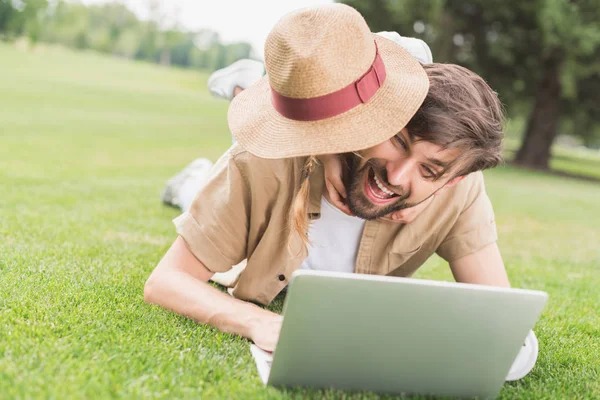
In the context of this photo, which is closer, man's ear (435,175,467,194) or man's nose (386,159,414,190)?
man's nose (386,159,414,190)

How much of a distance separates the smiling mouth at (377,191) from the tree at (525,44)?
13661mm

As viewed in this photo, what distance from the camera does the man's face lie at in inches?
77.4

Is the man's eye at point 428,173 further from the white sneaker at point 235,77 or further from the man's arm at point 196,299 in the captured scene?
the white sneaker at point 235,77

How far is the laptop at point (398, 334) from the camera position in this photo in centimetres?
147

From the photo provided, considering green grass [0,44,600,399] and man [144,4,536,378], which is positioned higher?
man [144,4,536,378]

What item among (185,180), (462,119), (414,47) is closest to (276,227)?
(462,119)

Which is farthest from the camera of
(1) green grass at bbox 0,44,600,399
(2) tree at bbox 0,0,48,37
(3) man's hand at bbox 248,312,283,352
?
(2) tree at bbox 0,0,48,37

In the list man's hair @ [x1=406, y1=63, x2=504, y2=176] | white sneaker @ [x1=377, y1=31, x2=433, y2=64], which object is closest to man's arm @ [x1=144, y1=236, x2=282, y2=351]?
man's hair @ [x1=406, y1=63, x2=504, y2=176]

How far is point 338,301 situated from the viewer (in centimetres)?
150

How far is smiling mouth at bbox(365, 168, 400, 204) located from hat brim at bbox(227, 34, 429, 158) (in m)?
0.25

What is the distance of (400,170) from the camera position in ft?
6.44

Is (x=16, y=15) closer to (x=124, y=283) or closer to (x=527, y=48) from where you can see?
Answer: (x=527, y=48)

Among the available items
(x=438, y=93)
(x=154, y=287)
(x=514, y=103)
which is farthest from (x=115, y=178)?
(x=514, y=103)

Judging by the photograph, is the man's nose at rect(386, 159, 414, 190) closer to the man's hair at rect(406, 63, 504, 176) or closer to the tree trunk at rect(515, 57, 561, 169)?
the man's hair at rect(406, 63, 504, 176)
